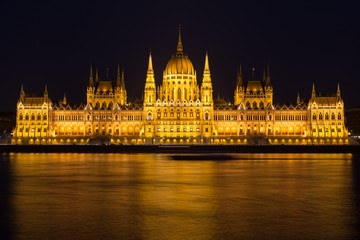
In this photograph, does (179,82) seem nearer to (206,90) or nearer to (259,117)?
(206,90)

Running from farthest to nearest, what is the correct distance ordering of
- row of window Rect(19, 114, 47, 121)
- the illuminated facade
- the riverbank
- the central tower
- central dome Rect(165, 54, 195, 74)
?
1. central dome Rect(165, 54, 195, 74)
2. the central tower
3. row of window Rect(19, 114, 47, 121)
4. the illuminated facade
5. the riverbank

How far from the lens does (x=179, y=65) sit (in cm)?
15075

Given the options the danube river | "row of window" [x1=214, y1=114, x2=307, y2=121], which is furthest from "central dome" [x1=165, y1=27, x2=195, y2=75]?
the danube river

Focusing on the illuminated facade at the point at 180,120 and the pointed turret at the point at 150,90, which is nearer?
the illuminated facade at the point at 180,120

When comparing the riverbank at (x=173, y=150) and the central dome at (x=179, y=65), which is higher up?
the central dome at (x=179, y=65)

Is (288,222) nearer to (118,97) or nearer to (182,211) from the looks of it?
(182,211)

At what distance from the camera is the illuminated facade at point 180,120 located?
139 m

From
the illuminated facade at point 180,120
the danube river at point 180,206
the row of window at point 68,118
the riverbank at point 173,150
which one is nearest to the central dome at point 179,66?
the illuminated facade at point 180,120

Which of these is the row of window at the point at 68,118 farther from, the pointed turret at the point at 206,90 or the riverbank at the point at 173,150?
the pointed turret at the point at 206,90

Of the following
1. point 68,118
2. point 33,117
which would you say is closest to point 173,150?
point 68,118

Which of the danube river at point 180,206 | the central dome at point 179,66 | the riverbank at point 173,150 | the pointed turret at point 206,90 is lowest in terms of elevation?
the danube river at point 180,206

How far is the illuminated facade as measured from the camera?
456ft

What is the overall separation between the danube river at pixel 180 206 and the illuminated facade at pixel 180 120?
86.6m

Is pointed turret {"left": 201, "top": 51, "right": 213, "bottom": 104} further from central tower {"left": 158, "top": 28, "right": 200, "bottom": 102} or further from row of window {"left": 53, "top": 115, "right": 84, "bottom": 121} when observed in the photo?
row of window {"left": 53, "top": 115, "right": 84, "bottom": 121}
